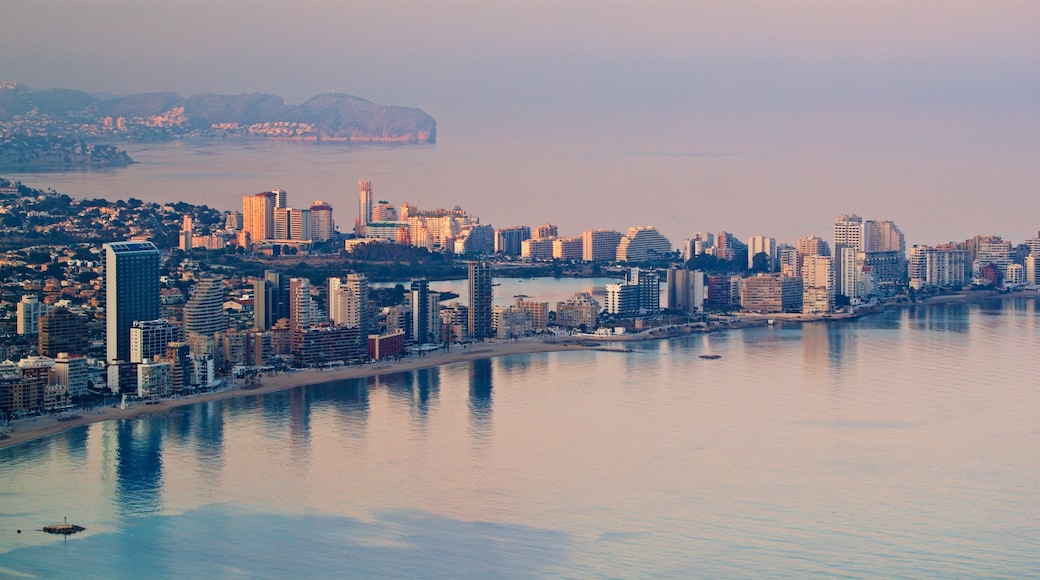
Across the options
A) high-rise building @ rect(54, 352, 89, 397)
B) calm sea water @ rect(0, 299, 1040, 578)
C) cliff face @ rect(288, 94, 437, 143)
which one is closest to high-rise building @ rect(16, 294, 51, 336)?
high-rise building @ rect(54, 352, 89, 397)

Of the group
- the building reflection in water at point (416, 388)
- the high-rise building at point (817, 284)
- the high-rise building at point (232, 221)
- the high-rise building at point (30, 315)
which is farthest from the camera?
the high-rise building at point (232, 221)

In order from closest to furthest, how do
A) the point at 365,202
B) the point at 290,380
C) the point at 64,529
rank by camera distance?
the point at 64,529, the point at 290,380, the point at 365,202

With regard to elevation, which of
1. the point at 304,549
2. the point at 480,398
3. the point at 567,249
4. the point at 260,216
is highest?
the point at 260,216

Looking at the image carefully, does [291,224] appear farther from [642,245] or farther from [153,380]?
[153,380]

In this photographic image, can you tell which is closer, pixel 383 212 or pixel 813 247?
pixel 813 247

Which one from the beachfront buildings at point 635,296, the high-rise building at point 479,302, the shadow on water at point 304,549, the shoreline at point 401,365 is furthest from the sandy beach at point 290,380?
the shadow on water at point 304,549

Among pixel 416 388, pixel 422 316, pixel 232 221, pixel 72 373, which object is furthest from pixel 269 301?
pixel 232 221

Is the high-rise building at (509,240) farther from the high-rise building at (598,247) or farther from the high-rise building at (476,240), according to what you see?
the high-rise building at (598,247)
